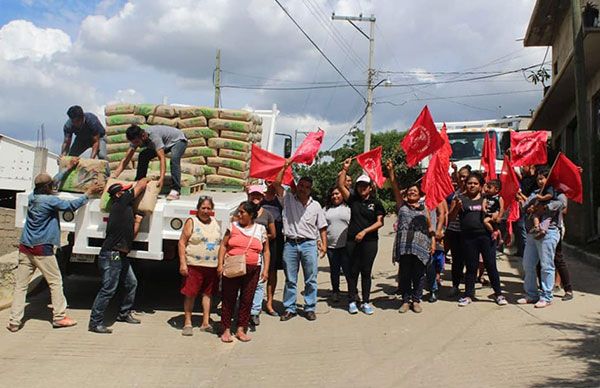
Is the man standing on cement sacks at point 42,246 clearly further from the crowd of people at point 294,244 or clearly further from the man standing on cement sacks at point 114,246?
the man standing on cement sacks at point 114,246

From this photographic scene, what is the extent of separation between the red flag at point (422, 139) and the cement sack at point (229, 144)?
2.61m

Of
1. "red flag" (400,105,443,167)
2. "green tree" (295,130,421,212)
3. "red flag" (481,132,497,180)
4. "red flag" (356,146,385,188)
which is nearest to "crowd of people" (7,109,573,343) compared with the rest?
"red flag" (356,146,385,188)

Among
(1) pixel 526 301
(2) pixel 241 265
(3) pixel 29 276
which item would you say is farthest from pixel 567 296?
(3) pixel 29 276

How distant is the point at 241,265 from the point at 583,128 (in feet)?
26.6

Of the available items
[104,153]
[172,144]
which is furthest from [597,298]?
[104,153]

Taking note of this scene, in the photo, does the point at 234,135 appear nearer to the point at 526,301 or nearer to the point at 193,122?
the point at 193,122

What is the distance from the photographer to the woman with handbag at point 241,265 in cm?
609

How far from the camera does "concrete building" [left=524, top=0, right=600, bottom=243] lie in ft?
36.5

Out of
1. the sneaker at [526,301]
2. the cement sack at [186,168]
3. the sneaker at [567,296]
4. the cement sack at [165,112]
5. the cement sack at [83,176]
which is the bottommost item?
the sneaker at [526,301]

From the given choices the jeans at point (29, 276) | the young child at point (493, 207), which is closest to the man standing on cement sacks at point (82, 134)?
the jeans at point (29, 276)

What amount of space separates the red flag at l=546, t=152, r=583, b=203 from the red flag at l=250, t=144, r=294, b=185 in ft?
11.1

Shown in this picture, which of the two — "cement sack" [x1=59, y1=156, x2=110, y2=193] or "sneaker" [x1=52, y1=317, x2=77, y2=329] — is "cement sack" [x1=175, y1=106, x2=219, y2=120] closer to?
"cement sack" [x1=59, y1=156, x2=110, y2=193]

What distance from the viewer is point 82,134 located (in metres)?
8.03

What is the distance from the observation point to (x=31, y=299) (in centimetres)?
769
